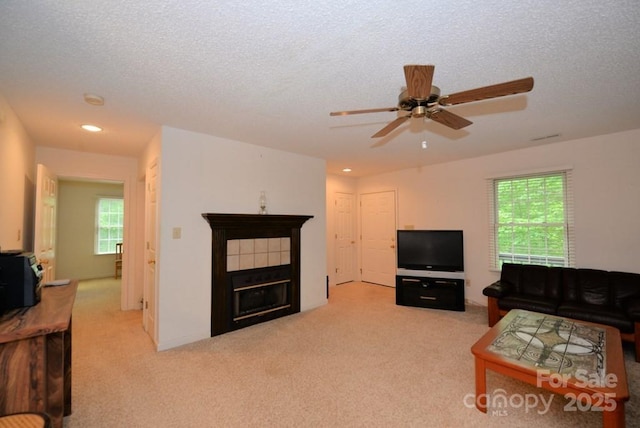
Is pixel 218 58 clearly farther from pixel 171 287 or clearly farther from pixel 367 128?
pixel 171 287

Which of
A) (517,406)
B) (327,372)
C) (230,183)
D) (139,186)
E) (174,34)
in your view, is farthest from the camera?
(139,186)

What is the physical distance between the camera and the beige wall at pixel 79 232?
642cm

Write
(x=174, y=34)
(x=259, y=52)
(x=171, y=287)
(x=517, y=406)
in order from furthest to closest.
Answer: (x=171, y=287) < (x=517, y=406) < (x=259, y=52) < (x=174, y=34)

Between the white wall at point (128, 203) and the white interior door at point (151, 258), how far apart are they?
90 cm

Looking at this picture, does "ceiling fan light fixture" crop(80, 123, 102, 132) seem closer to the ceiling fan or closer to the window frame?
the ceiling fan

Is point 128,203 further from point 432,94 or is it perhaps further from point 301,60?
point 432,94

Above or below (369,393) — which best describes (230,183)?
above

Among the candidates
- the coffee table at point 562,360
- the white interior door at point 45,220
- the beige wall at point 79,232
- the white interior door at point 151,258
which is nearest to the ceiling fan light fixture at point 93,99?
the white interior door at point 151,258

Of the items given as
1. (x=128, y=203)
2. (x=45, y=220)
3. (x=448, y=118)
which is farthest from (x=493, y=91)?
(x=128, y=203)

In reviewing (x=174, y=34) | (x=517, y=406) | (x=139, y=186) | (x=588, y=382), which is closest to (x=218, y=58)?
(x=174, y=34)

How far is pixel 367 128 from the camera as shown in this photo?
3.20 metres

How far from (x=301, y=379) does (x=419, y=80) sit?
8.19 feet

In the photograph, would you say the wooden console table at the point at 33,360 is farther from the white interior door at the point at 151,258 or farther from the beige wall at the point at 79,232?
the beige wall at the point at 79,232

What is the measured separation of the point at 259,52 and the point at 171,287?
262cm
